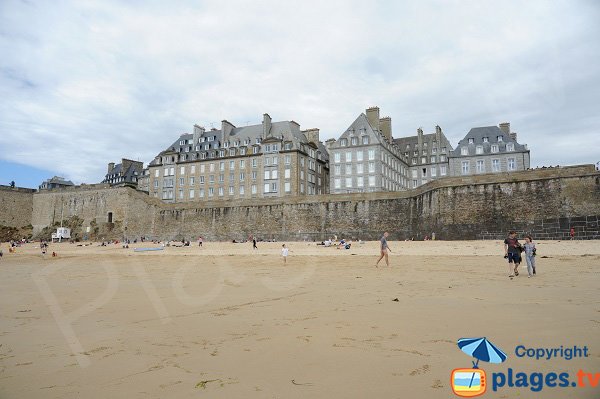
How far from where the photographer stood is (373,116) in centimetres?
5681

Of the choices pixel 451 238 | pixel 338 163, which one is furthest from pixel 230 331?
pixel 338 163

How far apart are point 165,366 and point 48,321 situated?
13.3 ft

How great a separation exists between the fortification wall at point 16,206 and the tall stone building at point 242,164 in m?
19.7

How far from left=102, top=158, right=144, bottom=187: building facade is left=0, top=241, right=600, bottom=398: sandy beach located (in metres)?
71.4

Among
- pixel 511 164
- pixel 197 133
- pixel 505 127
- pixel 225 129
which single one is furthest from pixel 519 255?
pixel 197 133

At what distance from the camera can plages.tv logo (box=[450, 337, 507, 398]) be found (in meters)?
3.40

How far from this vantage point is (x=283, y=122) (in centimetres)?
5841

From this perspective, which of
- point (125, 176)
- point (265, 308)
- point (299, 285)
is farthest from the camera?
point (125, 176)

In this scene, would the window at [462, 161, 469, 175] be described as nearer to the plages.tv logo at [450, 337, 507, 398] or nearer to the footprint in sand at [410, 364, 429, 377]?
the plages.tv logo at [450, 337, 507, 398]

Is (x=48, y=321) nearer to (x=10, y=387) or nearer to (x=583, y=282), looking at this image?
(x=10, y=387)

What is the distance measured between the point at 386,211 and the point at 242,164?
27.9 m

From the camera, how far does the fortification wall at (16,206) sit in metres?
60.2

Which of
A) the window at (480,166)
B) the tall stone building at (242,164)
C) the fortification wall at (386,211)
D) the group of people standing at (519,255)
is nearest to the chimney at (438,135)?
the window at (480,166)

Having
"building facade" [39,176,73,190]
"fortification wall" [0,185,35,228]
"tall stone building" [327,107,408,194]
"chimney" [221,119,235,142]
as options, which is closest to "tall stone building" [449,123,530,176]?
"tall stone building" [327,107,408,194]
